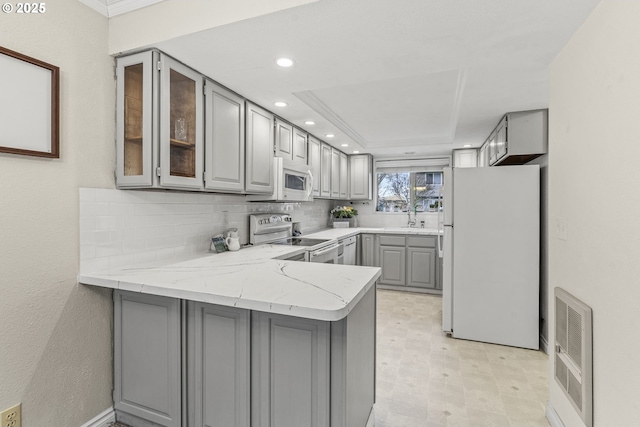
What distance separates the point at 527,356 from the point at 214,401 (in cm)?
263

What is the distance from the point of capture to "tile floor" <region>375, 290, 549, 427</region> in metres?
1.95

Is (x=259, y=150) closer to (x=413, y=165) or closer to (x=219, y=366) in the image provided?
(x=219, y=366)

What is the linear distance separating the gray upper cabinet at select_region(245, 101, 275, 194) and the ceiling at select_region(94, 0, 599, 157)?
123 mm

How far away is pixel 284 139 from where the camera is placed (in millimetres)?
3410

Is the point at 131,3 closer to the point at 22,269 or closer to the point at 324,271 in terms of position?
the point at 22,269

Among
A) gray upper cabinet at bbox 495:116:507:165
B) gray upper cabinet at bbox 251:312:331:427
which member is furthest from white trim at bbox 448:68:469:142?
gray upper cabinet at bbox 251:312:331:427

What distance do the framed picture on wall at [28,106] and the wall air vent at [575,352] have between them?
269 centimetres

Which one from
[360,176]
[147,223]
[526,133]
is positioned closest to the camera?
[147,223]

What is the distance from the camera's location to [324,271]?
1833mm

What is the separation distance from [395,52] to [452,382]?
7.52 feet

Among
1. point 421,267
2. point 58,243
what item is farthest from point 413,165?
point 58,243

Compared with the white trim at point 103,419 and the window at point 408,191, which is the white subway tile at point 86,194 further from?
the window at point 408,191

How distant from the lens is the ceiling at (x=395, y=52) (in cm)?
149

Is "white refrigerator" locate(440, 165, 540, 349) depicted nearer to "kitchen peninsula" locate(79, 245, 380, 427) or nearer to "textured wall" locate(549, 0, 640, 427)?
"textured wall" locate(549, 0, 640, 427)
